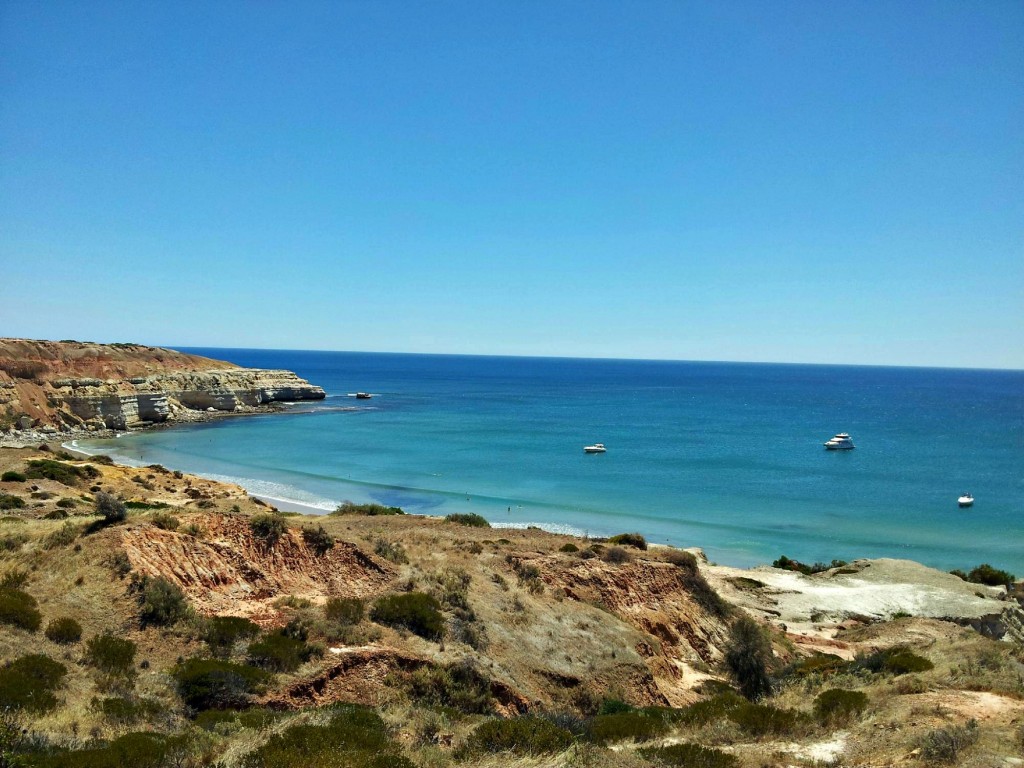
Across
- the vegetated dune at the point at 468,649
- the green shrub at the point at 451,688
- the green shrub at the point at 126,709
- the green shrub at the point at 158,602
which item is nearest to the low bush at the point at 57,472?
the vegetated dune at the point at 468,649

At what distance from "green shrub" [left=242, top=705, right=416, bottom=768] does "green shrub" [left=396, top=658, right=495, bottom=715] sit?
369 cm

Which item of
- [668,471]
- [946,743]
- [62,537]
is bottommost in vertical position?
[668,471]

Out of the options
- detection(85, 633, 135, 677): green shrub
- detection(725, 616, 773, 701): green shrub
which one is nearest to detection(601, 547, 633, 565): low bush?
detection(725, 616, 773, 701): green shrub

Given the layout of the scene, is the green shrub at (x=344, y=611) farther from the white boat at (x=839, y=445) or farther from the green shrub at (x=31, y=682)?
the white boat at (x=839, y=445)

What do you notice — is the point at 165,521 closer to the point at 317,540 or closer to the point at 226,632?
the point at 317,540

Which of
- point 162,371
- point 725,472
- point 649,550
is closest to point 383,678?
point 649,550

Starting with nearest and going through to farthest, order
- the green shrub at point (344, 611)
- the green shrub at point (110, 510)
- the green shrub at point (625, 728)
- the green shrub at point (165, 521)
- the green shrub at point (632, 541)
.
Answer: the green shrub at point (625, 728), the green shrub at point (344, 611), the green shrub at point (110, 510), the green shrub at point (165, 521), the green shrub at point (632, 541)

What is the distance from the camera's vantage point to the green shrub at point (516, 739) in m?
9.59

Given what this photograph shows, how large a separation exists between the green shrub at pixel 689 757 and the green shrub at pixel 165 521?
14.3 metres

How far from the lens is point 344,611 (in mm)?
15867

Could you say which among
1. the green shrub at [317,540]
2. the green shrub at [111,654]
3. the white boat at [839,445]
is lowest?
the white boat at [839,445]

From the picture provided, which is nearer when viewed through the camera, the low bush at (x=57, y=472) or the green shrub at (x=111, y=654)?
the green shrub at (x=111, y=654)

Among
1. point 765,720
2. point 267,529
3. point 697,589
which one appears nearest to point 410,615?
point 267,529

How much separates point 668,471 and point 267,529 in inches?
2010
